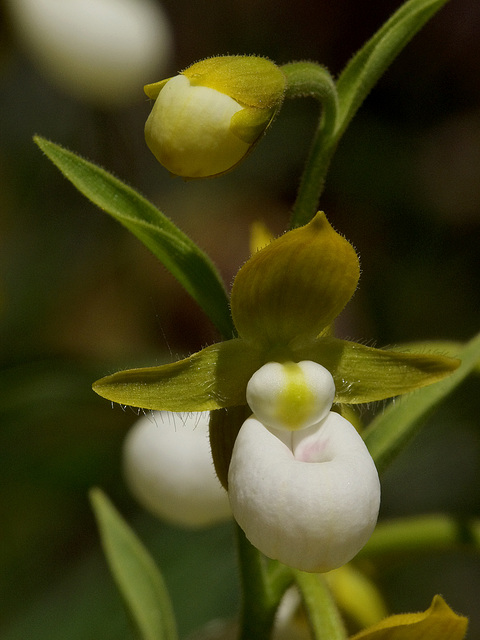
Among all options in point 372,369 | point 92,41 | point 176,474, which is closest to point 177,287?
point 92,41

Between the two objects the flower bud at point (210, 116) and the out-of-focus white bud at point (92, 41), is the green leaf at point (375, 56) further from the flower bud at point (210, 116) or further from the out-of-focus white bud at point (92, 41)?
the out-of-focus white bud at point (92, 41)

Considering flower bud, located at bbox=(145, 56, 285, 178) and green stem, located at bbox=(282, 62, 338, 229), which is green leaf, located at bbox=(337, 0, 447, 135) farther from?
flower bud, located at bbox=(145, 56, 285, 178)

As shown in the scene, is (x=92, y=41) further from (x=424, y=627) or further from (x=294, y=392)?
(x=424, y=627)

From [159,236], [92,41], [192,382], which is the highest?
[92,41]

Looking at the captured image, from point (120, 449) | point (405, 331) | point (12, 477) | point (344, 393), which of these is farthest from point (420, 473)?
point (344, 393)

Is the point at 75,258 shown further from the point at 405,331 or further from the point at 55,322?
the point at 405,331
